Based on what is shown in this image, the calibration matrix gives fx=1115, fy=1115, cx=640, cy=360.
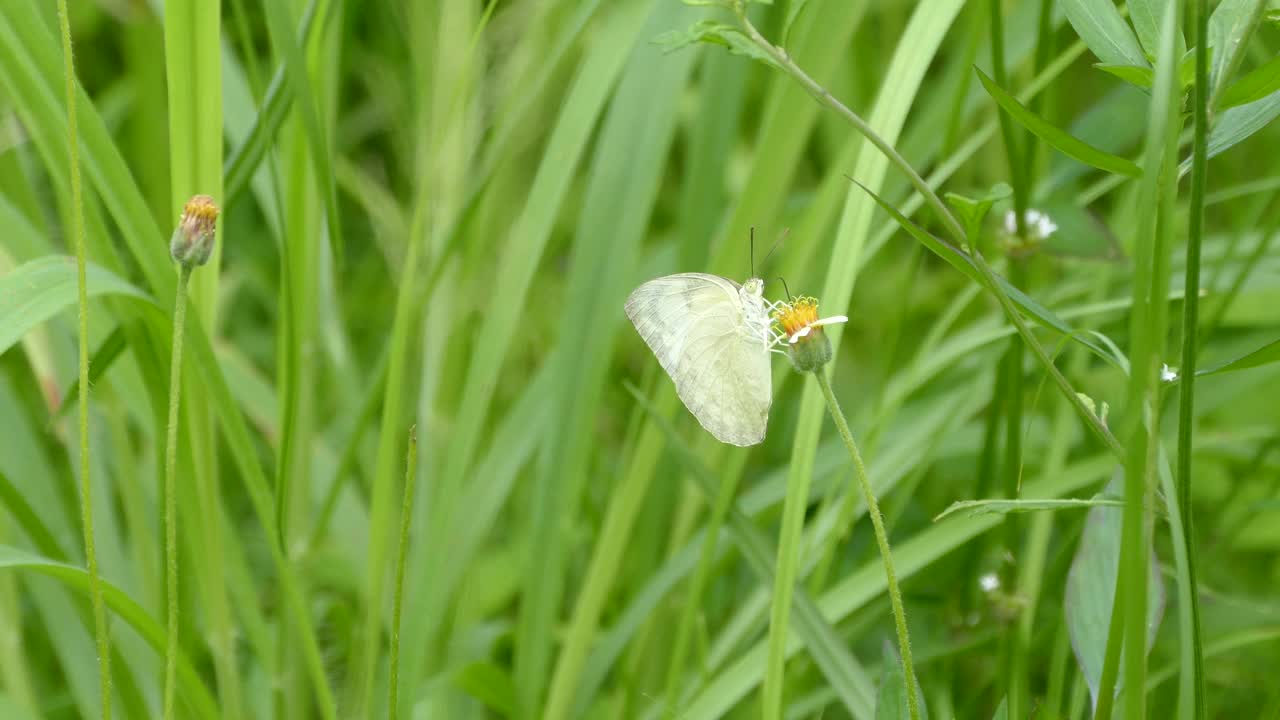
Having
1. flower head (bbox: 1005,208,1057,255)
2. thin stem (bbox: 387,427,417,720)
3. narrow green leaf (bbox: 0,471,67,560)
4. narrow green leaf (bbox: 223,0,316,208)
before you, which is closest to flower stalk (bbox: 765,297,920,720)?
thin stem (bbox: 387,427,417,720)

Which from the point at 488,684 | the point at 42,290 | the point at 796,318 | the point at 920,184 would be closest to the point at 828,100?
the point at 920,184

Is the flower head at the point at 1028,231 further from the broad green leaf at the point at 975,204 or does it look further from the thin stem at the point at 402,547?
the thin stem at the point at 402,547

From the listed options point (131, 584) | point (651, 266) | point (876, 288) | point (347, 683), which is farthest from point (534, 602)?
point (876, 288)

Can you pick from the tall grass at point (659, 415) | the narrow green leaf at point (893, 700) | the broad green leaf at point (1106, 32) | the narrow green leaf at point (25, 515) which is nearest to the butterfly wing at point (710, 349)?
the tall grass at point (659, 415)

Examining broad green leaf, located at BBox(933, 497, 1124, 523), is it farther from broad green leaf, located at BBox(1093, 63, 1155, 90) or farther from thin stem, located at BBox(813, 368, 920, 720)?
broad green leaf, located at BBox(1093, 63, 1155, 90)

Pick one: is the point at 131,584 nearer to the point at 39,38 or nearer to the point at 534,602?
the point at 534,602

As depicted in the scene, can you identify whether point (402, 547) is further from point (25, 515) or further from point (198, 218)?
point (25, 515)
